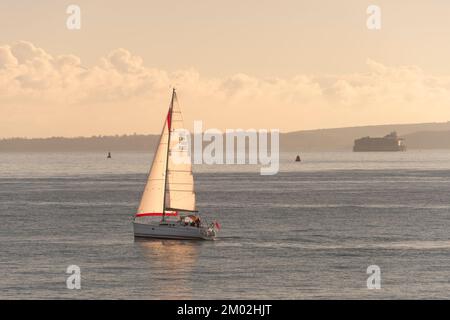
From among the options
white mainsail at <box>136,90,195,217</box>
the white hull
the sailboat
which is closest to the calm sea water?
the white hull

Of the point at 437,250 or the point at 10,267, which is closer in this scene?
the point at 10,267

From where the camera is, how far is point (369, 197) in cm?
14638

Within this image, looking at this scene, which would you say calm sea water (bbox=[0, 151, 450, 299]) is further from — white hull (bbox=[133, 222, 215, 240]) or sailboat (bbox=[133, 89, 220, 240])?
sailboat (bbox=[133, 89, 220, 240])

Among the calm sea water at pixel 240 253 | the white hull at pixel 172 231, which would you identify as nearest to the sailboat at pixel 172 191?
the white hull at pixel 172 231

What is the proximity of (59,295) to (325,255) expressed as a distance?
25.2 m

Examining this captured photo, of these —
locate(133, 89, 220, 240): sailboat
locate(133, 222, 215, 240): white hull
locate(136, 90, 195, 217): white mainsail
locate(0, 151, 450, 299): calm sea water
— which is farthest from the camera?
locate(136, 90, 195, 217): white mainsail

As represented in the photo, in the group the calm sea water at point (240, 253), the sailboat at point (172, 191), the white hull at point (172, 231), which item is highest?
the sailboat at point (172, 191)

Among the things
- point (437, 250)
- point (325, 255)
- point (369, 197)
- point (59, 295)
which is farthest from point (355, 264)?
point (369, 197)

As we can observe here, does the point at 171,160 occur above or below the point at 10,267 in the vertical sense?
above

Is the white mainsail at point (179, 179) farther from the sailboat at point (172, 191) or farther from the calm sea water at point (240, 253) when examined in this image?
the calm sea water at point (240, 253)

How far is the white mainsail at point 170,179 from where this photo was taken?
246ft

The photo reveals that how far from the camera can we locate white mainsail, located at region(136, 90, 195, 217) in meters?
74.9

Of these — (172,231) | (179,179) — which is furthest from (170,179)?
(172,231)
